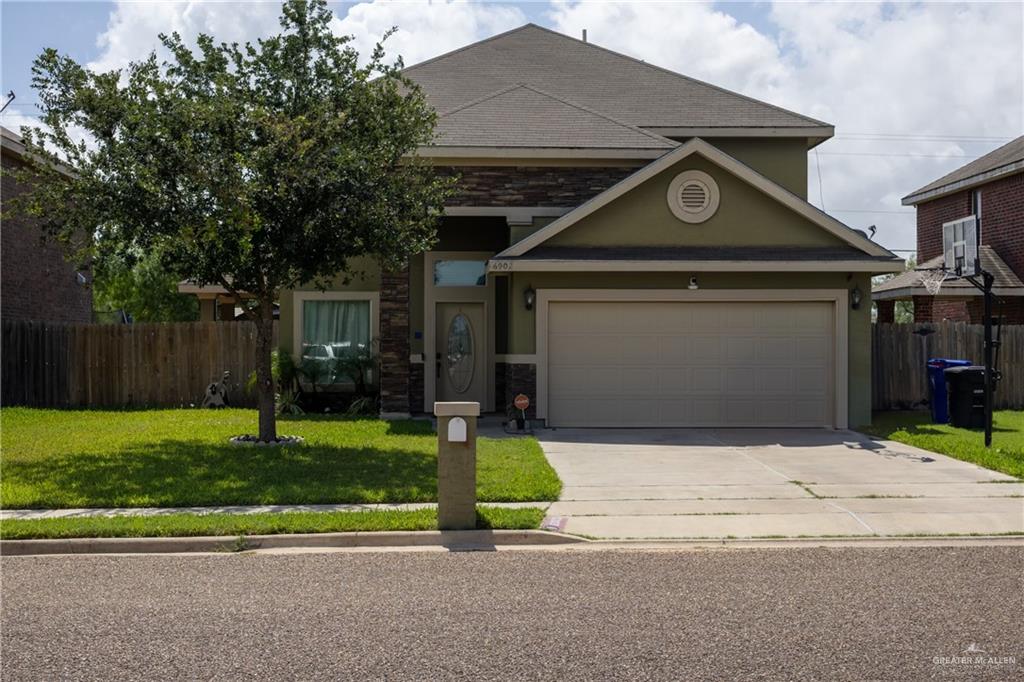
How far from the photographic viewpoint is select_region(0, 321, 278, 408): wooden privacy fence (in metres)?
20.9

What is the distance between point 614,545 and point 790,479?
402 centimetres

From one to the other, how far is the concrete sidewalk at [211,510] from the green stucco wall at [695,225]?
7.77 m

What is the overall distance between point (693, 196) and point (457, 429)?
30.3ft

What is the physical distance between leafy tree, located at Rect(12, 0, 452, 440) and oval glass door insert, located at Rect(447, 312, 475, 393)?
18.8 ft

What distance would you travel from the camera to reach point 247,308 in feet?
48.7

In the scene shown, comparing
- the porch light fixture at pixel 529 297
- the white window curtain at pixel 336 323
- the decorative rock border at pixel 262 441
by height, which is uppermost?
the porch light fixture at pixel 529 297

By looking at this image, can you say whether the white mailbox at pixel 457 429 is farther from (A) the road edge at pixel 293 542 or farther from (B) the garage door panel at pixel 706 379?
(B) the garage door panel at pixel 706 379

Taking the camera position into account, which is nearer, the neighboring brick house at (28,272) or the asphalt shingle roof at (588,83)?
the asphalt shingle roof at (588,83)

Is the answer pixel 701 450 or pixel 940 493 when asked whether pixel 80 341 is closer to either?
pixel 701 450

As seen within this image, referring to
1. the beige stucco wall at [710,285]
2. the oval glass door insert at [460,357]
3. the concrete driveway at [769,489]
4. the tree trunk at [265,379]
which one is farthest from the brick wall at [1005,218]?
the tree trunk at [265,379]

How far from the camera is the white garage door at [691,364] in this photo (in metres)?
17.1

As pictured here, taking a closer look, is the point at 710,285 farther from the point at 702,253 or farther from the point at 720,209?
the point at 720,209

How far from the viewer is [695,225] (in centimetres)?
1700

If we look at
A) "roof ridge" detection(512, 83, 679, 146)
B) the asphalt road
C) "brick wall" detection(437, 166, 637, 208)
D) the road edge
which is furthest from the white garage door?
the asphalt road
